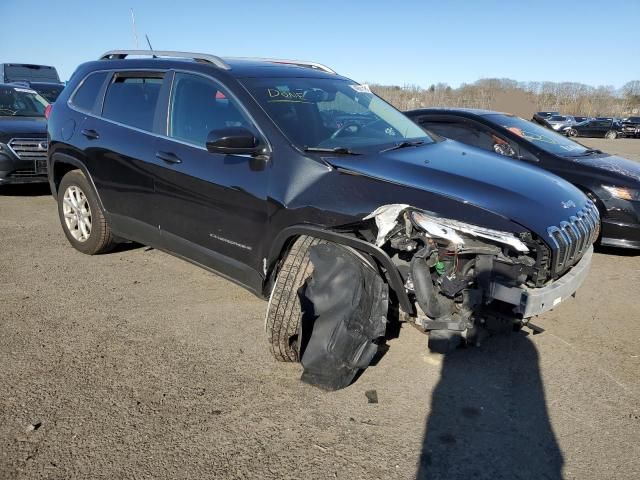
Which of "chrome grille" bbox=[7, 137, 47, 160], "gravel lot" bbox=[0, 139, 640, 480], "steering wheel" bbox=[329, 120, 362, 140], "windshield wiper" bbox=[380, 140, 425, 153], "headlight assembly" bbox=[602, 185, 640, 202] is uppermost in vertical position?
"steering wheel" bbox=[329, 120, 362, 140]

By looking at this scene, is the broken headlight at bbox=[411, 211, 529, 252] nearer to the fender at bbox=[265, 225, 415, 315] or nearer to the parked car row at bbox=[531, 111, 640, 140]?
the fender at bbox=[265, 225, 415, 315]

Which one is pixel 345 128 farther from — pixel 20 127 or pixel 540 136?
pixel 20 127

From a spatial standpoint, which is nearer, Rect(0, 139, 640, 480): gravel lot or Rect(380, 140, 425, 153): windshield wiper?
Rect(0, 139, 640, 480): gravel lot

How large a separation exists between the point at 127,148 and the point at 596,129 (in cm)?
3793

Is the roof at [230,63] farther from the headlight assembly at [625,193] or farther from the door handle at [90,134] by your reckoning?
the headlight assembly at [625,193]

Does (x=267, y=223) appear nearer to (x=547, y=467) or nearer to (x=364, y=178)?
(x=364, y=178)

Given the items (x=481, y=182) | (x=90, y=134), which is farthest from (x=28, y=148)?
(x=481, y=182)

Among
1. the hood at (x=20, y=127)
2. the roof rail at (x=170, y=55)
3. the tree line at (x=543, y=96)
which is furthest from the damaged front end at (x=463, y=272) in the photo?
the tree line at (x=543, y=96)

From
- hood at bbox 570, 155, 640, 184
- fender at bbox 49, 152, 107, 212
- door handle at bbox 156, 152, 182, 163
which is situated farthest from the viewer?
hood at bbox 570, 155, 640, 184

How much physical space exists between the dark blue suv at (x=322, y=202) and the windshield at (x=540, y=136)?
Answer: 7.72ft

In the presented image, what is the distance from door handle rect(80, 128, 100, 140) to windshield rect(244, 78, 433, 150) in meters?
1.78

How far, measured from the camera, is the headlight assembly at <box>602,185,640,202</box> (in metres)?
5.32

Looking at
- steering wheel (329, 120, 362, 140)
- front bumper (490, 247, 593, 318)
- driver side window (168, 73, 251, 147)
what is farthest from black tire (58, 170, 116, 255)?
front bumper (490, 247, 593, 318)

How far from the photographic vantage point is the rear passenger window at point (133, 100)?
4.18m
